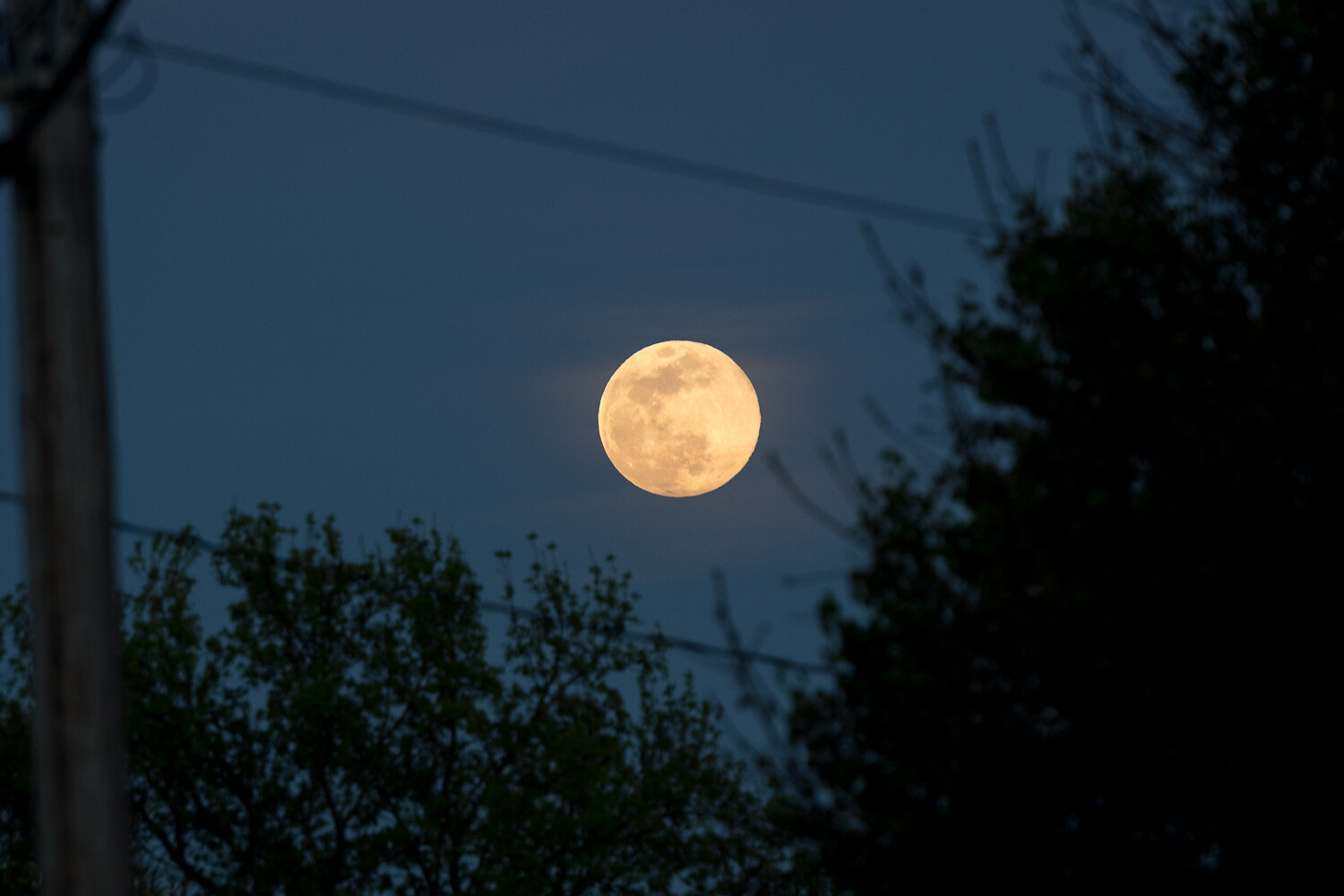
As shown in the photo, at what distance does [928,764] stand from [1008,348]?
3499 mm

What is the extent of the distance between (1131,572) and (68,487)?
6700 millimetres

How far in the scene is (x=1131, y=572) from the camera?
9641 millimetres

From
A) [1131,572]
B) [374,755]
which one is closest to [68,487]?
[1131,572]

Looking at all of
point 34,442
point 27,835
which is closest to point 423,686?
point 27,835

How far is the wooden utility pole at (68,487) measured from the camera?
245 inches

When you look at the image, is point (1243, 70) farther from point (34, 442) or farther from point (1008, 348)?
point (34, 442)

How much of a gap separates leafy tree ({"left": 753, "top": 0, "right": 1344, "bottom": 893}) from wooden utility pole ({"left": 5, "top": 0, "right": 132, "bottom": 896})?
5.33 metres

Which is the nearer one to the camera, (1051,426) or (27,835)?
(1051,426)

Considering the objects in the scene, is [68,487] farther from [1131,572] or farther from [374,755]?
[374,755]

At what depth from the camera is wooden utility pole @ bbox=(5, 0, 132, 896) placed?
6.22 m

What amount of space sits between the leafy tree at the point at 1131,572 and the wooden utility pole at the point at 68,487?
5.33m

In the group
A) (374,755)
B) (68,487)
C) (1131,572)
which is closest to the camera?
(68,487)

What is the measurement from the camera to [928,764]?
388 inches

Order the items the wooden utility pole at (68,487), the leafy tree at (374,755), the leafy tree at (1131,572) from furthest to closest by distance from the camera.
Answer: the leafy tree at (374,755)
the leafy tree at (1131,572)
the wooden utility pole at (68,487)
